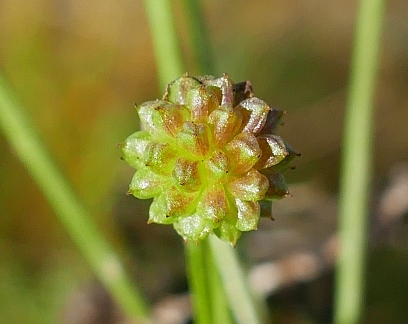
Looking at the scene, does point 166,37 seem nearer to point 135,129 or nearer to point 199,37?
point 199,37

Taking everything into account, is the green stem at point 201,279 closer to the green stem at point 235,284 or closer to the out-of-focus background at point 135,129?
the green stem at point 235,284

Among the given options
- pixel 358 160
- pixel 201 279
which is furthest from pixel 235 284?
pixel 358 160

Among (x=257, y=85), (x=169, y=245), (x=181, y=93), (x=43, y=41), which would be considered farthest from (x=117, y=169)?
(x=181, y=93)

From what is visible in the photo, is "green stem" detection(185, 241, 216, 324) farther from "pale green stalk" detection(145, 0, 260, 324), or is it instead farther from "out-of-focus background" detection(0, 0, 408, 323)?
"out-of-focus background" detection(0, 0, 408, 323)

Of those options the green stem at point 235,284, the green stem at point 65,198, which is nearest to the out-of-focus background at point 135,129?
the green stem at point 235,284

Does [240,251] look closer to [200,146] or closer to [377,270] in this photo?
[200,146]
